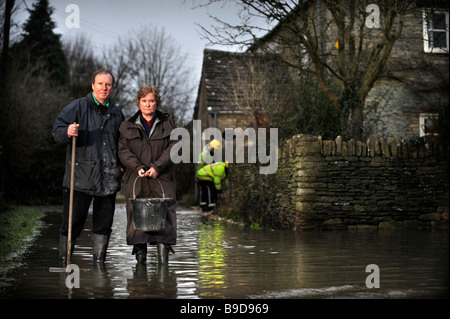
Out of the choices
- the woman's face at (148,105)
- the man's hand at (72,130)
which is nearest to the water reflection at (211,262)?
the woman's face at (148,105)

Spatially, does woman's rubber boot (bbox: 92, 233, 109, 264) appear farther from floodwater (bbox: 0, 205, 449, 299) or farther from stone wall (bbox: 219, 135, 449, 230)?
stone wall (bbox: 219, 135, 449, 230)

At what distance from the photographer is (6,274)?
262 inches

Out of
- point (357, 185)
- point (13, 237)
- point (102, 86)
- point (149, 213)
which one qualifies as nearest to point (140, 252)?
point (149, 213)

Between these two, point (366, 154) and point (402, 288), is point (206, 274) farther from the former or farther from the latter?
point (366, 154)

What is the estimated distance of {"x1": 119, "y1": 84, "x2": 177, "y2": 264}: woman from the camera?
285 inches

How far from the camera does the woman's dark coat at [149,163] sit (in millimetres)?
7238

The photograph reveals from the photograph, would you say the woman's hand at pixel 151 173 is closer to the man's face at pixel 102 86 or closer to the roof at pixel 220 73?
the man's face at pixel 102 86

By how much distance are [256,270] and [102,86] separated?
279 cm

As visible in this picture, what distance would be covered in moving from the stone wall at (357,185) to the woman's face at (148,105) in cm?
563

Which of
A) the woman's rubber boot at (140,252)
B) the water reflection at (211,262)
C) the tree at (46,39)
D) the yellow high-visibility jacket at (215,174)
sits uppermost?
the tree at (46,39)

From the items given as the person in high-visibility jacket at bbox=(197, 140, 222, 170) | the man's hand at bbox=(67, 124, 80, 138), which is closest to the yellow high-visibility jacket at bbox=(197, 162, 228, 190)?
the person in high-visibility jacket at bbox=(197, 140, 222, 170)

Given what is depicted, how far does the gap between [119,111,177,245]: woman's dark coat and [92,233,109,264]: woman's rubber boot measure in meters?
0.29

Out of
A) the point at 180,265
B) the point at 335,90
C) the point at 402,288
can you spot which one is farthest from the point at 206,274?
the point at 335,90
